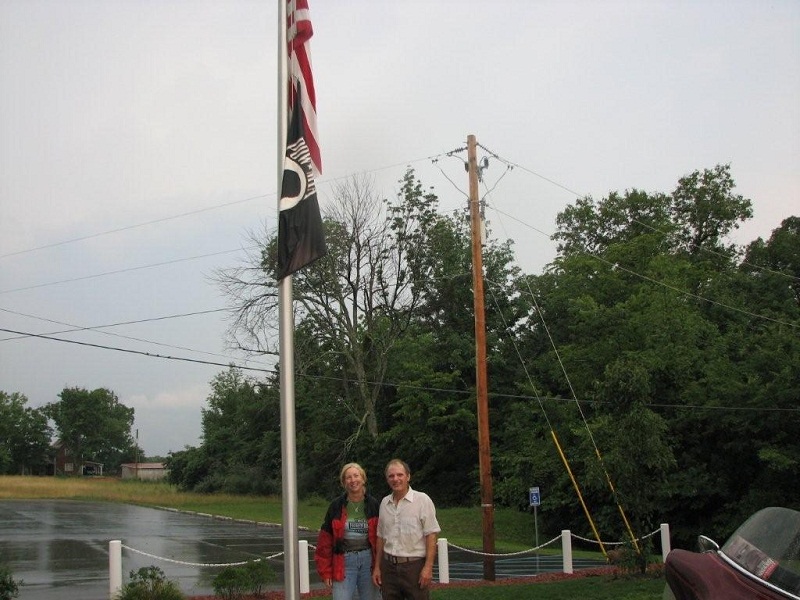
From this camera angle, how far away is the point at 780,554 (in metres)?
5.21

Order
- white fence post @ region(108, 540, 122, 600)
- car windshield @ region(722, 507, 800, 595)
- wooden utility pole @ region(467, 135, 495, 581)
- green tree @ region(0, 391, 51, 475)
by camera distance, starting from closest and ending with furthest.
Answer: car windshield @ region(722, 507, 800, 595) < white fence post @ region(108, 540, 122, 600) < wooden utility pole @ region(467, 135, 495, 581) < green tree @ region(0, 391, 51, 475)

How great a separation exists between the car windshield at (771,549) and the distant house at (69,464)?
139014 mm

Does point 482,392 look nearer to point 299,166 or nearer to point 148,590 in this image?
point 148,590

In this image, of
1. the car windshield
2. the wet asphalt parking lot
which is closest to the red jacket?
the car windshield

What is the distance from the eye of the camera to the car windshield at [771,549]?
507 cm

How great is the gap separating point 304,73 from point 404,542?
170 inches

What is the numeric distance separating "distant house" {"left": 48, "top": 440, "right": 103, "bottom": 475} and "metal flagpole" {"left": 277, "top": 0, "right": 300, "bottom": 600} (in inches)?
5344

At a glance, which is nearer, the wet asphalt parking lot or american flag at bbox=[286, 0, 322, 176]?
american flag at bbox=[286, 0, 322, 176]

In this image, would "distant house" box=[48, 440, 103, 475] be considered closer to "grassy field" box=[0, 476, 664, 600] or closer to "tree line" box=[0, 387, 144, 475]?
"tree line" box=[0, 387, 144, 475]

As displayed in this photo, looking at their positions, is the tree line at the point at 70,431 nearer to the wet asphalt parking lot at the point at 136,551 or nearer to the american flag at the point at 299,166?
the wet asphalt parking lot at the point at 136,551

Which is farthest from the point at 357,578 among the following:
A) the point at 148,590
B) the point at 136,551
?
the point at 136,551

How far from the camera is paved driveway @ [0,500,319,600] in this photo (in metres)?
18.4

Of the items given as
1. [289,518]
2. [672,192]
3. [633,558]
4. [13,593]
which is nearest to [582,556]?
[633,558]

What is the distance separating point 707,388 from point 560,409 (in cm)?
696
